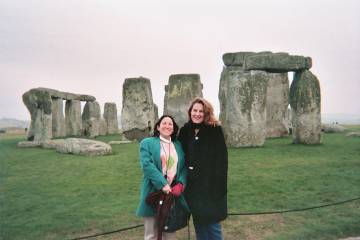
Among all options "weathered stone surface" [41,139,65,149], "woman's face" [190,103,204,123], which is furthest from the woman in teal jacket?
"weathered stone surface" [41,139,65,149]

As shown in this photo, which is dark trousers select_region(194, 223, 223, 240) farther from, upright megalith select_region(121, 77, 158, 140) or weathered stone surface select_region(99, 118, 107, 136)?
weathered stone surface select_region(99, 118, 107, 136)

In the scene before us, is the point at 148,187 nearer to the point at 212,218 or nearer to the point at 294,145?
the point at 212,218

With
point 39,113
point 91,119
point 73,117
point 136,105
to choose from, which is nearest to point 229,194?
point 136,105

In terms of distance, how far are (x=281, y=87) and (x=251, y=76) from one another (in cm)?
448

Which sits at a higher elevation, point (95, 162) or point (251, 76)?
point (251, 76)

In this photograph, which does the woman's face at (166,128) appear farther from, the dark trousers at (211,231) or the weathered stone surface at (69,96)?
the weathered stone surface at (69,96)

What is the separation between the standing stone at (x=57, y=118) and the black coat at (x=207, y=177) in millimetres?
18978

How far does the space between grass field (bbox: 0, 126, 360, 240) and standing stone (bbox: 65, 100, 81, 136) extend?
12.4 meters

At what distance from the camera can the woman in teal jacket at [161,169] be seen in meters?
3.93

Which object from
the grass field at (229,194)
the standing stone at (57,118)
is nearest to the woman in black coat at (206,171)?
the grass field at (229,194)

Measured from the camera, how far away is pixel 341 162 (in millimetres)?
9461

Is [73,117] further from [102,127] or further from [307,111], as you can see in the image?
[307,111]

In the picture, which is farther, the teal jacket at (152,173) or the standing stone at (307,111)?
the standing stone at (307,111)

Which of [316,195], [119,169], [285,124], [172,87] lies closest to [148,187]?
[316,195]
